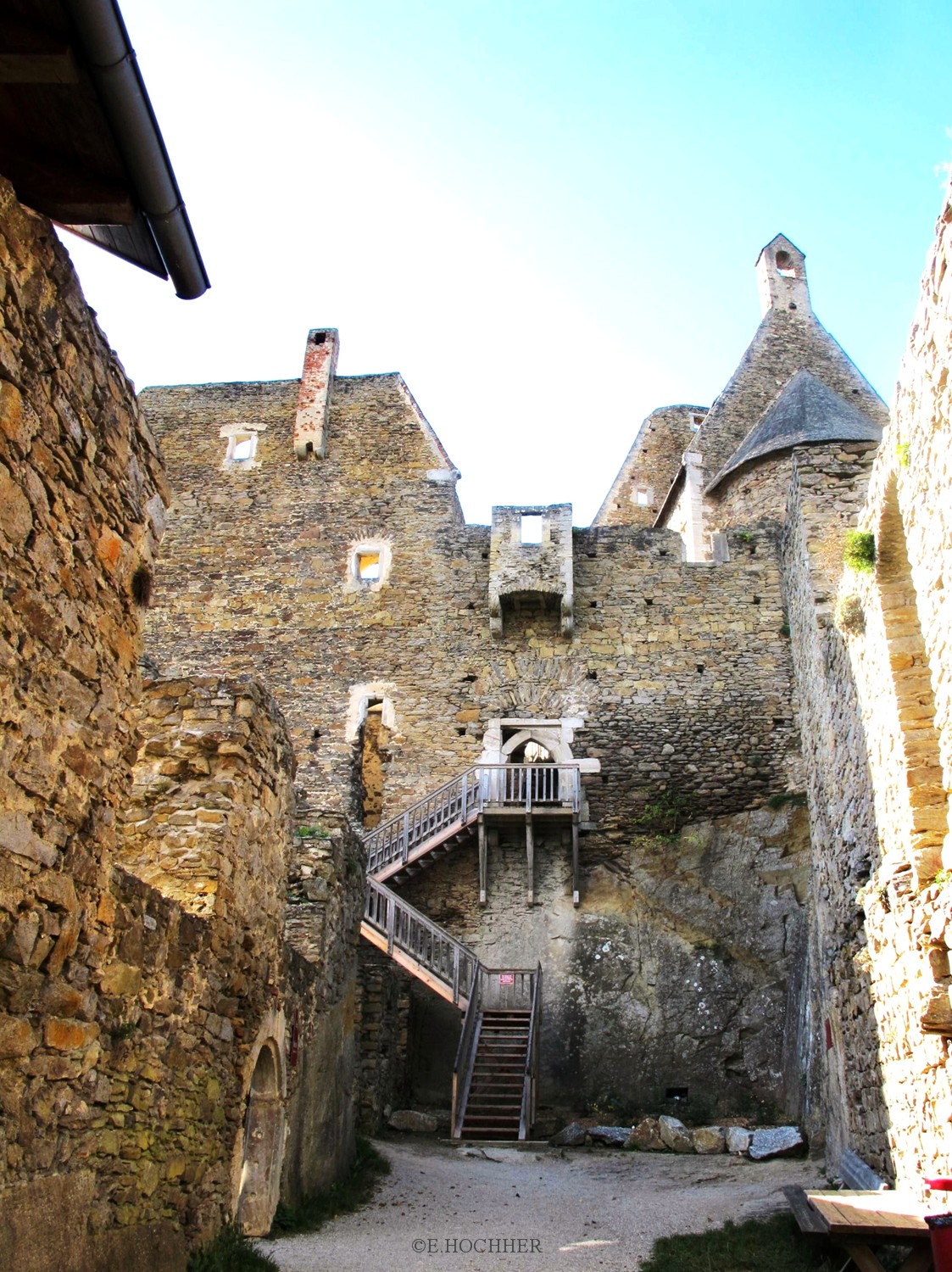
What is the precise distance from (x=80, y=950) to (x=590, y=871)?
39.8ft

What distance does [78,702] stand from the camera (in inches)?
159

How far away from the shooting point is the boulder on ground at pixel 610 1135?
39.9ft

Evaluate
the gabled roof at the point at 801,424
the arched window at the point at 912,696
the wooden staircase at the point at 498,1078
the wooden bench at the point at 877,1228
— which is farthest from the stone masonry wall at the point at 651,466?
the wooden bench at the point at 877,1228

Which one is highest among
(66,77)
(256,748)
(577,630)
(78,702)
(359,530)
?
(359,530)

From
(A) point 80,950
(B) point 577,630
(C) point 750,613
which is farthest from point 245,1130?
(C) point 750,613

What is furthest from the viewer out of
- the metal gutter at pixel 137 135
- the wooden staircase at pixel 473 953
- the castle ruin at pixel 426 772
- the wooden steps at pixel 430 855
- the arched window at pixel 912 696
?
the wooden steps at pixel 430 855

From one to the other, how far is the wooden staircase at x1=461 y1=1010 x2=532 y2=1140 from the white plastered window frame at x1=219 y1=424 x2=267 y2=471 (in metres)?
11.5

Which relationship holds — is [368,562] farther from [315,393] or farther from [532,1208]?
[532,1208]

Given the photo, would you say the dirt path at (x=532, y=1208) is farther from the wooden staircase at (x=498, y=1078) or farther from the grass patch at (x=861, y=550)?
the grass patch at (x=861, y=550)

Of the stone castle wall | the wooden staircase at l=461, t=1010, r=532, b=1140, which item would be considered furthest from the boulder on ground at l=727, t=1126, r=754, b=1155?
the stone castle wall

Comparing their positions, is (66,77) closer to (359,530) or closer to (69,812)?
(69,812)

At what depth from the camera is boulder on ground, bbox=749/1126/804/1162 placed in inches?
437

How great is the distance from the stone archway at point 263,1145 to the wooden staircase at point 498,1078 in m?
5.03

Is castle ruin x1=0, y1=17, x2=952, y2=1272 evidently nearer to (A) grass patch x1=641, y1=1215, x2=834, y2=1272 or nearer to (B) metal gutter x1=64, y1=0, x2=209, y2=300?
(B) metal gutter x1=64, y1=0, x2=209, y2=300
